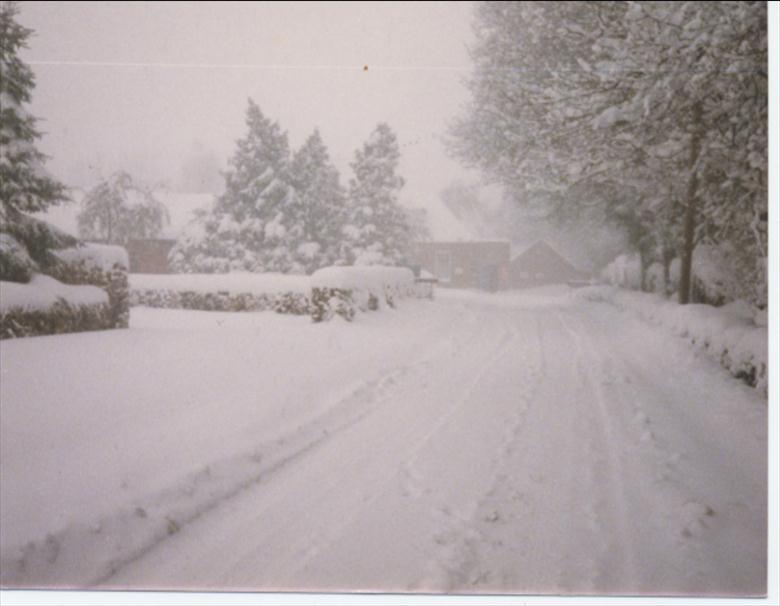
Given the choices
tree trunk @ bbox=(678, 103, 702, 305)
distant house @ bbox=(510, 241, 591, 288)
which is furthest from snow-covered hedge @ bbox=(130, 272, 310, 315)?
tree trunk @ bbox=(678, 103, 702, 305)

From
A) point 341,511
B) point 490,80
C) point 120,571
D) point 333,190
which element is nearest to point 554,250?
point 490,80

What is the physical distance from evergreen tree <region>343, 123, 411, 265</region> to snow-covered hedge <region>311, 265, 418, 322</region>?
1.13 feet

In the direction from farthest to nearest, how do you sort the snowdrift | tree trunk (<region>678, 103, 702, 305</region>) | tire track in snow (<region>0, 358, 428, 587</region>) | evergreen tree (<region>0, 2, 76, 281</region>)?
tree trunk (<region>678, 103, 702, 305</region>), the snowdrift, evergreen tree (<region>0, 2, 76, 281</region>), tire track in snow (<region>0, 358, 428, 587</region>)

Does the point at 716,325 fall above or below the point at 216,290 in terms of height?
below

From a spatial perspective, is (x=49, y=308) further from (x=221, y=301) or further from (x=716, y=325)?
(x=716, y=325)

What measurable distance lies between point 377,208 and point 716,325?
4.43 meters

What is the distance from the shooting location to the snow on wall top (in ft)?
9.31

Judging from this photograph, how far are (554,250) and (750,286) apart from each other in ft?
6.86

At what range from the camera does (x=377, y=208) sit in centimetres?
477

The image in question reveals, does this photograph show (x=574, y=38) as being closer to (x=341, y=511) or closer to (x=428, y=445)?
(x=428, y=445)

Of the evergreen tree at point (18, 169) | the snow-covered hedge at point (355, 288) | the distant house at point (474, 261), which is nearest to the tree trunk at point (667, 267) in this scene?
the distant house at point (474, 261)

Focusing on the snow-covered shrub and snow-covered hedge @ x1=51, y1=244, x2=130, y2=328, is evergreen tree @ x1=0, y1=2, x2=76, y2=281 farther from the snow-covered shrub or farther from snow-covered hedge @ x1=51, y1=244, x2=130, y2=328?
the snow-covered shrub

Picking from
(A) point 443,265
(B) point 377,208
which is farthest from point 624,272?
(B) point 377,208

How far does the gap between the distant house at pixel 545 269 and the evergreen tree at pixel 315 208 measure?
7.30 feet
